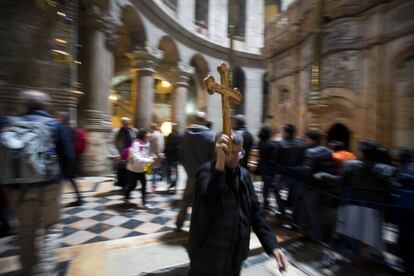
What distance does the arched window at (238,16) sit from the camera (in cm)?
2009

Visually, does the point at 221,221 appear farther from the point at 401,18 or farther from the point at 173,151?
the point at 401,18

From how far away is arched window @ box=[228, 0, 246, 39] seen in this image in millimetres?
20094

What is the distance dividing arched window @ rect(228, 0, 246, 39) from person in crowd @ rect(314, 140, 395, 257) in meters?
18.5

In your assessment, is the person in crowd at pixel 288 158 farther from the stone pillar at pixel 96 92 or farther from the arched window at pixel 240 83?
the arched window at pixel 240 83

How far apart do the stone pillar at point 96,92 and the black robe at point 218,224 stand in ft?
22.8

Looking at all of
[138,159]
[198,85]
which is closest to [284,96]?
[138,159]

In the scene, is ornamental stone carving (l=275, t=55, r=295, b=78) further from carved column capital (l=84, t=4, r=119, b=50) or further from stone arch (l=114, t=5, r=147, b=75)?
carved column capital (l=84, t=4, r=119, b=50)

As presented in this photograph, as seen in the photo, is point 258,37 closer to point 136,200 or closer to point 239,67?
point 239,67

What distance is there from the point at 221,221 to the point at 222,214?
45mm

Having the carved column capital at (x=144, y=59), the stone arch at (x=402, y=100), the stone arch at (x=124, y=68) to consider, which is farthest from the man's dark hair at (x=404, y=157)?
the stone arch at (x=124, y=68)

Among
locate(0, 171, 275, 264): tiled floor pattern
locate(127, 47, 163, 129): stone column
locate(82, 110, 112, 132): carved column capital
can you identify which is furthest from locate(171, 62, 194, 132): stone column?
locate(0, 171, 275, 264): tiled floor pattern

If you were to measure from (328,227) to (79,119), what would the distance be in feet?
23.7

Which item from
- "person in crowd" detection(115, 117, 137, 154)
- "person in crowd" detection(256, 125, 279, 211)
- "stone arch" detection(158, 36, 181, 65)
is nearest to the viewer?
"person in crowd" detection(256, 125, 279, 211)

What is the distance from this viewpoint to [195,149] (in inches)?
154
